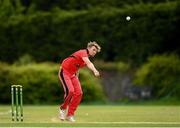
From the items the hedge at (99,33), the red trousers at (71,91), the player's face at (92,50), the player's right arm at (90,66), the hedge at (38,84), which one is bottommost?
the hedge at (38,84)

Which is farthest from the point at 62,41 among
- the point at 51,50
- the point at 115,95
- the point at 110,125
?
the point at 110,125

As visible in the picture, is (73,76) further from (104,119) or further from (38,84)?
(38,84)

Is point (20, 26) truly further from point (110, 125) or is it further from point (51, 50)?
point (110, 125)

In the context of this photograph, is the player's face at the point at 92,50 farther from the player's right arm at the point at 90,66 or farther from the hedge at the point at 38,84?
the hedge at the point at 38,84

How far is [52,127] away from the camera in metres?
14.4

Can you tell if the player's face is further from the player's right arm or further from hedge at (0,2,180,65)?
hedge at (0,2,180,65)

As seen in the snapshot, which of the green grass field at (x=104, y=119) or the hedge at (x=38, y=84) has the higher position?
the green grass field at (x=104, y=119)

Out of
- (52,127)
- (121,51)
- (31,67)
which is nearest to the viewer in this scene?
(52,127)

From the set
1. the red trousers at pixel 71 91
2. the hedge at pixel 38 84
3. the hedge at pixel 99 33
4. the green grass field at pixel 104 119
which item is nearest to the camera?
the green grass field at pixel 104 119

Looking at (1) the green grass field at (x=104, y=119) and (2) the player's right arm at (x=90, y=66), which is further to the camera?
(2) the player's right arm at (x=90, y=66)

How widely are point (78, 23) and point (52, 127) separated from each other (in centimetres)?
2005

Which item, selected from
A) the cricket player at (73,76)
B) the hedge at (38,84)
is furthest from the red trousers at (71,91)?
the hedge at (38,84)

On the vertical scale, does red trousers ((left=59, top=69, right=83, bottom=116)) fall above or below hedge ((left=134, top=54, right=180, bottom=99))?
above

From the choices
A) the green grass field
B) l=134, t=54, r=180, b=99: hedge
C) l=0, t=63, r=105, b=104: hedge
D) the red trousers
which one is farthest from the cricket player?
l=134, t=54, r=180, b=99: hedge
